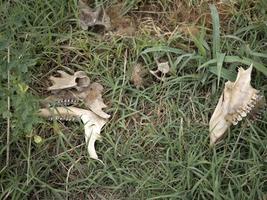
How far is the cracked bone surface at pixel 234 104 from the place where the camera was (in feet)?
8.54

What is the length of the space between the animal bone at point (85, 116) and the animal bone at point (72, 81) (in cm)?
11

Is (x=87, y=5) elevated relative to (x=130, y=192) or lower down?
elevated

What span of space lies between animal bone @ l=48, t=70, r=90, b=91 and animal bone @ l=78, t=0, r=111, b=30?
28cm

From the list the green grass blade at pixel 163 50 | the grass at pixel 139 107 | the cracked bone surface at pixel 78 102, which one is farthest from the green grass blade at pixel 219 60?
the cracked bone surface at pixel 78 102

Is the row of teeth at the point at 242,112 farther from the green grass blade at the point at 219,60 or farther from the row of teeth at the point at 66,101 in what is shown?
the row of teeth at the point at 66,101

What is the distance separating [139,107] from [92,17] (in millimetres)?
547

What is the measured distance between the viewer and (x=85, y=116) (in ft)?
9.02

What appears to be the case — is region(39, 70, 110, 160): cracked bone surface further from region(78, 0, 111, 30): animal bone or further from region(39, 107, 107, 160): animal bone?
region(78, 0, 111, 30): animal bone

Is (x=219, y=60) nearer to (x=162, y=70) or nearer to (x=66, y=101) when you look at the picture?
(x=162, y=70)

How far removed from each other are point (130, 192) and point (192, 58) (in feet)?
2.34

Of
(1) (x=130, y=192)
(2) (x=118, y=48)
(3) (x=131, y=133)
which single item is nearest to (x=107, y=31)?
(2) (x=118, y=48)

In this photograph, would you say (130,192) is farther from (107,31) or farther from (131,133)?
(107,31)

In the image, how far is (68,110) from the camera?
2754 millimetres

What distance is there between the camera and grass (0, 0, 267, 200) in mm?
2561
